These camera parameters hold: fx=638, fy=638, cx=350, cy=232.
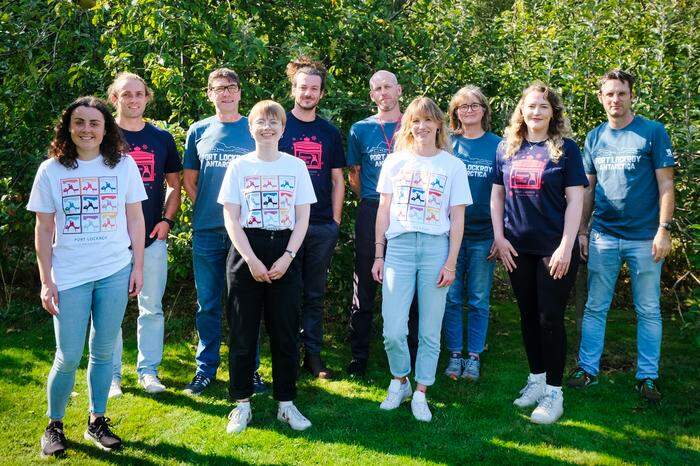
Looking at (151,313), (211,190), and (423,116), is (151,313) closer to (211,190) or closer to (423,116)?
(211,190)

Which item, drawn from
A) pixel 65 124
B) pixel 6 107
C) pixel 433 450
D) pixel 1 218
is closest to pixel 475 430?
pixel 433 450

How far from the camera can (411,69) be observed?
5801mm

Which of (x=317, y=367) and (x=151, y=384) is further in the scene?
(x=317, y=367)

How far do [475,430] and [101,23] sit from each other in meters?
4.94

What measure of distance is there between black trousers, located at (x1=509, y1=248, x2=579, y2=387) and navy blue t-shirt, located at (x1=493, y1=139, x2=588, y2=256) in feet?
0.40

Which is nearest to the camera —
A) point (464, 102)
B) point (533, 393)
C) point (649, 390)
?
point (533, 393)

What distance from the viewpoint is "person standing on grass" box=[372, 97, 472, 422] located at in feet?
13.5

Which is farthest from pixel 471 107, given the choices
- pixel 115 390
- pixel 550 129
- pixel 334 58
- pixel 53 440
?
pixel 53 440

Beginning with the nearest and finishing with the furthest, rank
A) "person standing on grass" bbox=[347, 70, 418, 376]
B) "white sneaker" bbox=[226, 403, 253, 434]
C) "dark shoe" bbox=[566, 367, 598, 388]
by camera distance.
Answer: "white sneaker" bbox=[226, 403, 253, 434], "person standing on grass" bbox=[347, 70, 418, 376], "dark shoe" bbox=[566, 367, 598, 388]

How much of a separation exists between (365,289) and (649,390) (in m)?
2.18

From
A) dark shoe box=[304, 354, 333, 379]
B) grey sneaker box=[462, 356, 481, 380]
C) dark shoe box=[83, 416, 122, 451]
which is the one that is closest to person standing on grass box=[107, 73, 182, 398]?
dark shoe box=[83, 416, 122, 451]

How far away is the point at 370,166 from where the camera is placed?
15.7 feet

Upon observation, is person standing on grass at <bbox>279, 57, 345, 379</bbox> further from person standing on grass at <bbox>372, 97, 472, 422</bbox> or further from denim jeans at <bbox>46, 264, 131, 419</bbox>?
denim jeans at <bbox>46, 264, 131, 419</bbox>

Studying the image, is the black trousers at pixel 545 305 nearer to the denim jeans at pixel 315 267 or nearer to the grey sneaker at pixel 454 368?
the grey sneaker at pixel 454 368
